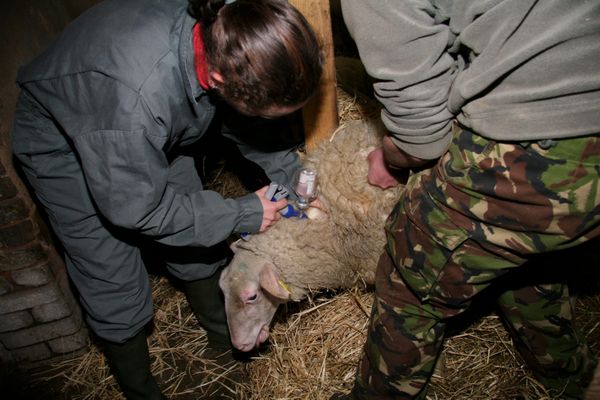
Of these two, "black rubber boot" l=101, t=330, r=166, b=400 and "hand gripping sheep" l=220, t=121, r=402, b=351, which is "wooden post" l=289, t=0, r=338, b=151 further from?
"black rubber boot" l=101, t=330, r=166, b=400

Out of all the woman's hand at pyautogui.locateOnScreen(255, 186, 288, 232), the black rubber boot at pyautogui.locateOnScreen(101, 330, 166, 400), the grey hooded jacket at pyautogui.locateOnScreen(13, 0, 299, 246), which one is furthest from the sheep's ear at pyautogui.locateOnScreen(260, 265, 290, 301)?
the black rubber boot at pyautogui.locateOnScreen(101, 330, 166, 400)

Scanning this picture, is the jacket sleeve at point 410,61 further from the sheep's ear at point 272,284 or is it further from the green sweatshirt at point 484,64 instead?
the sheep's ear at point 272,284

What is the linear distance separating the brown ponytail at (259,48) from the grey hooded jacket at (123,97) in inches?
7.1

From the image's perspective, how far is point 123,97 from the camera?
1.36m

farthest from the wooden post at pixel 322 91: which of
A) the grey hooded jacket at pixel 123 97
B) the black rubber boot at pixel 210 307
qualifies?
the black rubber boot at pixel 210 307

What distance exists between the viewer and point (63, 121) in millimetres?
1505

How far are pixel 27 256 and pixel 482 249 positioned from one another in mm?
2411

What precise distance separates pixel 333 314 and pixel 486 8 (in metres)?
2.16

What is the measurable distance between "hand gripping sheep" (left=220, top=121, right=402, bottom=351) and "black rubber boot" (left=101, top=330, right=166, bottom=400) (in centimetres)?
54

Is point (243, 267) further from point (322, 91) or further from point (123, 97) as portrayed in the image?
point (123, 97)

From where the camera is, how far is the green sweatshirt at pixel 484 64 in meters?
0.98

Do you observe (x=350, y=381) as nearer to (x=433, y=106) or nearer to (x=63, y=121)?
(x=433, y=106)

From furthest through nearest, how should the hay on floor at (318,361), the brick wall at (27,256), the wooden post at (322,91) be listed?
the hay on floor at (318,361)
the brick wall at (27,256)
the wooden post at (322,91)

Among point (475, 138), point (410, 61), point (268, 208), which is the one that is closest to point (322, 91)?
point (268, 208)
